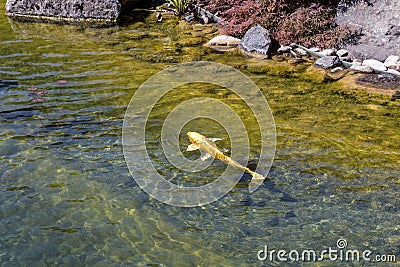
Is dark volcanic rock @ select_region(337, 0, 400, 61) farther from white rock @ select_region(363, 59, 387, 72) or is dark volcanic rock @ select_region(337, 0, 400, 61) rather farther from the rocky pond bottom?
the rocky pond bottom

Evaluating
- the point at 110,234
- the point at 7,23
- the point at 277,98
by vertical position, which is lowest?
the point at 110,234

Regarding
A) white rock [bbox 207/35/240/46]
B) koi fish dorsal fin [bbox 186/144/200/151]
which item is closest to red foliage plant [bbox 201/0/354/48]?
white rock [bbox 207/35/240/46]

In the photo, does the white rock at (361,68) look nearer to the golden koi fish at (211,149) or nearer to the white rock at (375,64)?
the white rock at (375,64)

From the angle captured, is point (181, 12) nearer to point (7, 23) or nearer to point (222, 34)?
point (222, 34)

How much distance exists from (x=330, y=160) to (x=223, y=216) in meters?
2.04

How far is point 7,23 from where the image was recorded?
13383 mm

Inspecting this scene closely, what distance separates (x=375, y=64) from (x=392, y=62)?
1.13ft

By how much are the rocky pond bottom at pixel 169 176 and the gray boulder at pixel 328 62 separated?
12.8 inches

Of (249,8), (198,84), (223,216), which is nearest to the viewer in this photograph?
(223,216)

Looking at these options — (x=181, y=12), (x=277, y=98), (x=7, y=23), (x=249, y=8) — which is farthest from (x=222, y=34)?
(x=7, y=23)

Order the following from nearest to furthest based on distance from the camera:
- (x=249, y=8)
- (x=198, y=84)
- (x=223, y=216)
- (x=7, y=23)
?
(x=223, y=216) → (x=198, y=84) → (x=249, y=8) → (x=7, y=23)

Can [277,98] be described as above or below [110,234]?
above

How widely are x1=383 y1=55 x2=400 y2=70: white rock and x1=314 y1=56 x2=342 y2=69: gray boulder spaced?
38.4 inches

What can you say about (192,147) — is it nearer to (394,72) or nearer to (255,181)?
(255,181)
